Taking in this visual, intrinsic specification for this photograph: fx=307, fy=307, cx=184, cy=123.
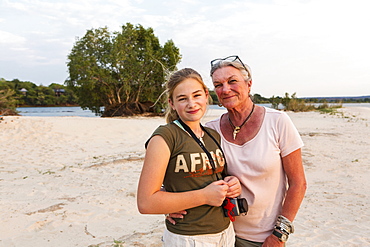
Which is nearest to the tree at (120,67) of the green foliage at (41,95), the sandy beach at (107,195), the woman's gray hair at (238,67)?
the sandy beach at (107,195)

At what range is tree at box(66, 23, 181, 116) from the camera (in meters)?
23.1

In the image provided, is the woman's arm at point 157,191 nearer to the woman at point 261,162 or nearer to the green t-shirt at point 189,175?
the green t-shirt at point 189,175

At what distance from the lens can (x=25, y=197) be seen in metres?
5.50

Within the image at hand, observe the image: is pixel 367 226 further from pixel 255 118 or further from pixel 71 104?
pixel 71 104

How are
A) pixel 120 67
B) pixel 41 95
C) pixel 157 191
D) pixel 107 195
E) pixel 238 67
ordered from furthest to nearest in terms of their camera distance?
pixel 41 95
pixel 120 67
pixel 107 195
pixel 238 67
pixel 157 191

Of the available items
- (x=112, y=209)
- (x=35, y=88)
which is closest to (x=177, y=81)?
(x=112, y=209)

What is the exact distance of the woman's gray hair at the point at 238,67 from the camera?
201 centimetres

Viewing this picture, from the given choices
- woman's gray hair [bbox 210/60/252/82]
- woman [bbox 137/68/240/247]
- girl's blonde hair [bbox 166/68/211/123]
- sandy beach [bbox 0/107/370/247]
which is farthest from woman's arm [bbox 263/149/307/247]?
sandy beach [bbox 0/107/370/247]

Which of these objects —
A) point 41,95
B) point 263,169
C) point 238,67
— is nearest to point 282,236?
point 263,169

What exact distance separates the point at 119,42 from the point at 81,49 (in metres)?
3.57

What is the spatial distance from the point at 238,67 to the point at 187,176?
2.64ft

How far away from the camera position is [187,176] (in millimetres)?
1701

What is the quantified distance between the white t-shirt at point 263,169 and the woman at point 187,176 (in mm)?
136

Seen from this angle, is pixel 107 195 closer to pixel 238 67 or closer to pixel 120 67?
pixel 238 67
